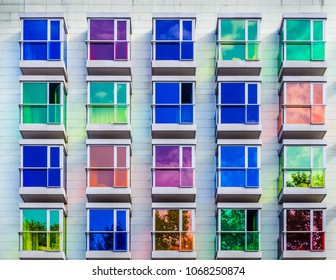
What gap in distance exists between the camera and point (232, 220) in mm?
47438

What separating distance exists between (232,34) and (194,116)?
12.9 feet

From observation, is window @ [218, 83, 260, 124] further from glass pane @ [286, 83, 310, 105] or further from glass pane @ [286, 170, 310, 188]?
glass pane @ [286, 170, 310, 188]

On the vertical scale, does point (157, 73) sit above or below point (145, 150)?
above

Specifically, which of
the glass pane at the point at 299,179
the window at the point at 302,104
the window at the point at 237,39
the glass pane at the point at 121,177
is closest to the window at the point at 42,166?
→ the glass pane at the point at 121,177

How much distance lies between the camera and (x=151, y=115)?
160ft

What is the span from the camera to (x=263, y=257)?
47.5 meters

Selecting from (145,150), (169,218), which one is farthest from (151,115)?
(169,218)

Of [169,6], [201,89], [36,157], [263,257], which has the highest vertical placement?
[169,6]

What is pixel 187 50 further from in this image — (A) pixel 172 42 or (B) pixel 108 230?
(B) pixel 108 230

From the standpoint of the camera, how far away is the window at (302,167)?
156 feet

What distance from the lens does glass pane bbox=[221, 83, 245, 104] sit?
48031mm

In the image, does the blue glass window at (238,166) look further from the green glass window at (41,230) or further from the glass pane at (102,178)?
the green glass window at (41,230)

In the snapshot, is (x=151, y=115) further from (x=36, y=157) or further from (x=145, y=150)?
(x=36, y=157)

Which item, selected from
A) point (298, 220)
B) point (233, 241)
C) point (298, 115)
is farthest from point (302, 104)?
point (233, 241)
